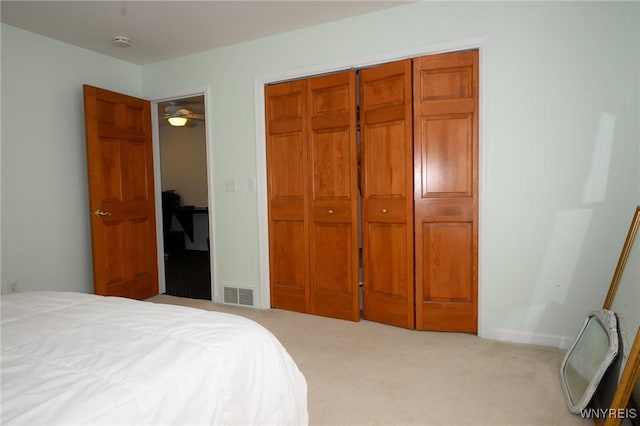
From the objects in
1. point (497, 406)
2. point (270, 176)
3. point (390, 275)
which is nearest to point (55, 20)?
point (270, 176)

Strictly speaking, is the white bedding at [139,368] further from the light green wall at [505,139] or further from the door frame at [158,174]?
the door frame at [158,174]

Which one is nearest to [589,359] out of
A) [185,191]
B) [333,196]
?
[333,196]

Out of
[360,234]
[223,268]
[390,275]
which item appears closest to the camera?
[390,275]

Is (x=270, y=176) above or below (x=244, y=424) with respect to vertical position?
above

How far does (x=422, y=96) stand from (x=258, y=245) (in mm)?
1935

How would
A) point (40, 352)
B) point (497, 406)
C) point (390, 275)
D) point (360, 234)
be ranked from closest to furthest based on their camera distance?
point (40, 352) → point (497, 406) → point (390, 275) → point (360, 234)

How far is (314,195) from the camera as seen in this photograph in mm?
3342

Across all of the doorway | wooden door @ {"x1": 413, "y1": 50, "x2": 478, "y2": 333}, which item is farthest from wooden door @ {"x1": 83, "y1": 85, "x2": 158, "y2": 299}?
wooden door @ {"x1": 413, "y1": 50, "x2": 478, "y2": 333}

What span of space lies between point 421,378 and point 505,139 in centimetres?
168

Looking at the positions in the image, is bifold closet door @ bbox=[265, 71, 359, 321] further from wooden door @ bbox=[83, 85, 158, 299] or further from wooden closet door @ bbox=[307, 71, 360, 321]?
wooden door @ bbox=[83, 85, 158, 299]

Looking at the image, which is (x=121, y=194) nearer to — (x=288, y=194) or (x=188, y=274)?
(x=288, y=194)

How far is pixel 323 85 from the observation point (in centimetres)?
324

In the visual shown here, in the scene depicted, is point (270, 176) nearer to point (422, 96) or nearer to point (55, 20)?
point (422, 96)

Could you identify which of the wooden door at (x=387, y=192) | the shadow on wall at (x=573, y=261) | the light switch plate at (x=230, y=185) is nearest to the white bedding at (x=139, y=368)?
the wooden door at (x=387, y=192)
